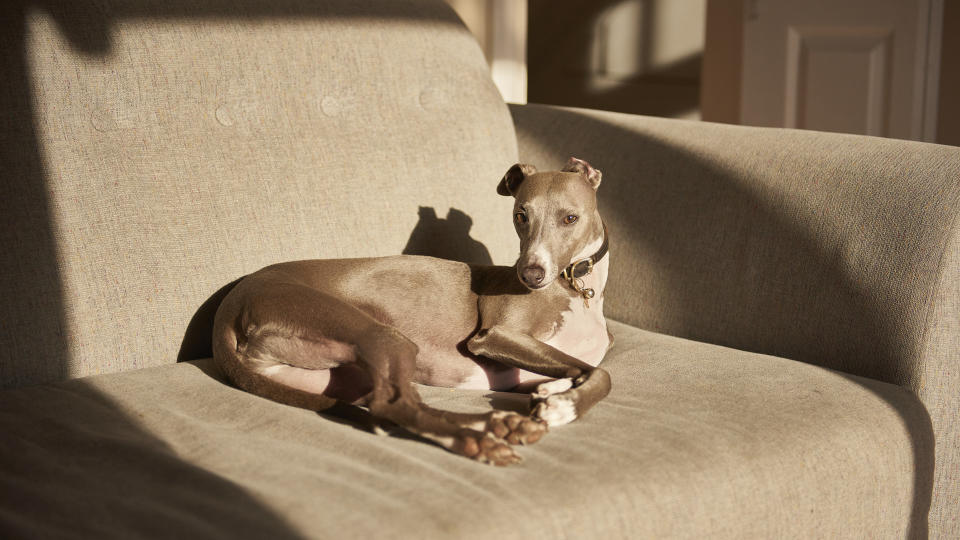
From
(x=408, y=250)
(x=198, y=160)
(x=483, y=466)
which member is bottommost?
(x=483, y=466)

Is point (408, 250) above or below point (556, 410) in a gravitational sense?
above

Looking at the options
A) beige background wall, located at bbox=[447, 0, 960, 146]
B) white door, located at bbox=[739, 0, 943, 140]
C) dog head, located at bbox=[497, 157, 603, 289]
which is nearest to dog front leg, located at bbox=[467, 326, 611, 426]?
dog head, located at bbox=[497, 157, 603, 289]

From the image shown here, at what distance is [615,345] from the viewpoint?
223 centimetres

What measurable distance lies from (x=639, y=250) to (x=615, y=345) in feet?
1.05

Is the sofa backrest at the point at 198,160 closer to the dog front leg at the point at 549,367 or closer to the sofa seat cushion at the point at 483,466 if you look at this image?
the sofa seat cushion at the point at 483,466

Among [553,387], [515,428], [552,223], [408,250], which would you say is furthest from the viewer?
[408,250]

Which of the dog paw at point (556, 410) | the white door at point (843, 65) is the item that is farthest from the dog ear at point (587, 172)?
the white door at point (843, 65)

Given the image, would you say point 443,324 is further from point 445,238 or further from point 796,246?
point 796,246

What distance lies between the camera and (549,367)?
191cm

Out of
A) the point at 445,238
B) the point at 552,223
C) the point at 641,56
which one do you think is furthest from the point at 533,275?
the point at 641,56

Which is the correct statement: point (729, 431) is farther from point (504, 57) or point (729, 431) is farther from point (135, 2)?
point (504, 57)

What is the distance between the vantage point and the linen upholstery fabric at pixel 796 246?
6.33ft

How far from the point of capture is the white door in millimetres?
4500

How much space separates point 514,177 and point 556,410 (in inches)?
26.0
